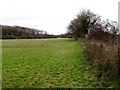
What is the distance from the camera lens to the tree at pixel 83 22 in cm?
7444

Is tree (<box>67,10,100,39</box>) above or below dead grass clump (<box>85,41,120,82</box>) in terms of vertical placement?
above

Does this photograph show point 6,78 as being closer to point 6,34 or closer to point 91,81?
point 91,81

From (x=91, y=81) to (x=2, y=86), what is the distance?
3821 millimetres

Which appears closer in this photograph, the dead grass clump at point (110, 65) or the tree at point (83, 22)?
the dead grass clump at point (110, 65)

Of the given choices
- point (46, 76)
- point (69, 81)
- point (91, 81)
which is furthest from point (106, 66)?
point (46, 76)

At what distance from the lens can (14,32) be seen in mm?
122375

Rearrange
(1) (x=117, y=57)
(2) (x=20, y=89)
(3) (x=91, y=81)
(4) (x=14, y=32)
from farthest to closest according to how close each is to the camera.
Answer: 1. (4) (x=14, y=32)
2. (3) (x=91, y=81)
3. (1) (x=117, y=57)
4. (2) (x=20, y=89)

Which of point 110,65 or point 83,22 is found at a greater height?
point 83,22

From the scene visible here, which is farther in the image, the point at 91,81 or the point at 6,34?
the point at 6,34

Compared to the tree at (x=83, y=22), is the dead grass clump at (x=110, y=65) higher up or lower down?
lower down

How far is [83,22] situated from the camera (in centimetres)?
7500

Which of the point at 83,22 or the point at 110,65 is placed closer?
the point at 110,65

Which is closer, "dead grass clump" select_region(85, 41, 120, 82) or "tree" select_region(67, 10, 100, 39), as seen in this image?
"dead grass clump" select_region(85, 41, 120, 82)

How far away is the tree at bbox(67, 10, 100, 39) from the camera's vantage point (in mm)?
74438
